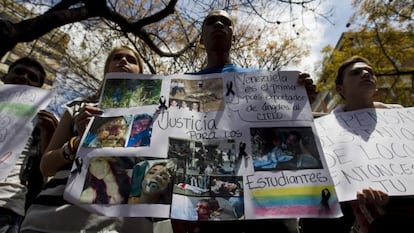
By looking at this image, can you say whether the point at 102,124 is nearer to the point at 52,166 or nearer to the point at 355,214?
the point at 52,166

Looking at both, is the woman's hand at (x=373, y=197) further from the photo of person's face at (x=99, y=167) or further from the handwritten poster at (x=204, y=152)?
the photo of person's face at (x=99, y=167)

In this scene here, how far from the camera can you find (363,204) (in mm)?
1245

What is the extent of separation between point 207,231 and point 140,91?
0.62 meters

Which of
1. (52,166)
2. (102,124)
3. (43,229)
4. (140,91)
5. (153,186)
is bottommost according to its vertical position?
(43,229)

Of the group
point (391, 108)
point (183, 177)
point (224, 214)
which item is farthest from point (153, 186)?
point (391, 108)

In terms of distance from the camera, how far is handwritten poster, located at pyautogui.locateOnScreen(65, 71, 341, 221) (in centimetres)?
115

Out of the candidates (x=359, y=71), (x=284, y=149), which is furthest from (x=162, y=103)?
(x=359, y=71)

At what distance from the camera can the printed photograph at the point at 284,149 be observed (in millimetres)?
1238

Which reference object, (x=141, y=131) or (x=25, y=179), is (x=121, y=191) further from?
(x=25, y=179)

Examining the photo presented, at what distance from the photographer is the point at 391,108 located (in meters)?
1.67

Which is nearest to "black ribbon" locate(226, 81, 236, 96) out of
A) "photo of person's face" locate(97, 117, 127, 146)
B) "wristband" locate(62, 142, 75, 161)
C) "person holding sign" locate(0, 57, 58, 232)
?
"photo of person's face" locate(97, 117, 127, 146)

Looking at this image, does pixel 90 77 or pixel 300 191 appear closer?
pixel 300 191

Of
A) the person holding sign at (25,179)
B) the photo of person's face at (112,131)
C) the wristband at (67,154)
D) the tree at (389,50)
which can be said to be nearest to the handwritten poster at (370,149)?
the photo of person's face at (112,131)

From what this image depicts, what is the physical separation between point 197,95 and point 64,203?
2.14 feet
